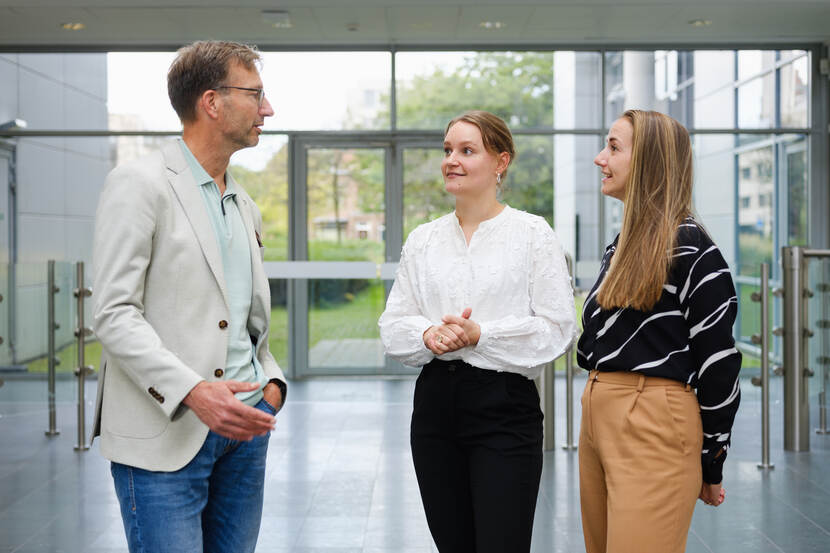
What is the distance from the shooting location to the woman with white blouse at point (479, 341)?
2.41 m

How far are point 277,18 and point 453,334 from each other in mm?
6974

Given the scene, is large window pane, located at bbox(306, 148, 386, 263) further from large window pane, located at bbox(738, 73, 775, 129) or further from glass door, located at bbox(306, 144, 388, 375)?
large window pane, located at bbox(738, 73, 775, 129)

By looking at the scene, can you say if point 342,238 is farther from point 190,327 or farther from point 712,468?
point 190,327

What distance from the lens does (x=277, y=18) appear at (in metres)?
8.67

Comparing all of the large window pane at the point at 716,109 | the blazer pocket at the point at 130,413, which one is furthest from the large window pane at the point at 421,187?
the blazer pocket at the point at 130,413

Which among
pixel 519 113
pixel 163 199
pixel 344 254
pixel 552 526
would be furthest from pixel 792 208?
pixel 163 199

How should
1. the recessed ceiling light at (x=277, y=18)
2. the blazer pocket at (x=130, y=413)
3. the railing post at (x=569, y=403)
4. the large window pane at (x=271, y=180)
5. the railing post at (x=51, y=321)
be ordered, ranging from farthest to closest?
the large window pane at (x=271, y=180) < the recessed ceiling light at (x=277, y=18) < the railing post at (x=51, y=321) < the railing post at (x=569, y=403) < the blazer pocket at (x=130, y=413)

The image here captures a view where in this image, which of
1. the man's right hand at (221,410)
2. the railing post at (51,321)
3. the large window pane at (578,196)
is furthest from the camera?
the large window pane at (578,196)

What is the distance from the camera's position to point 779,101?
9.97 m

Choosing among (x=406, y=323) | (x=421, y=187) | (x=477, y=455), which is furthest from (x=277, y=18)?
(x=477, y=455)

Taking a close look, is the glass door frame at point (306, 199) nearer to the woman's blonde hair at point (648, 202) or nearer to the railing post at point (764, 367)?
the railing post at point (764, 367)

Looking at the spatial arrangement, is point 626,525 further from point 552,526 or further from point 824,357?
point 824,357

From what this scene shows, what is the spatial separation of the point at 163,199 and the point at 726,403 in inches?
55.8

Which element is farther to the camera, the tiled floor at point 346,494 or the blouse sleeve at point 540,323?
the tiled floor at point 346,494
